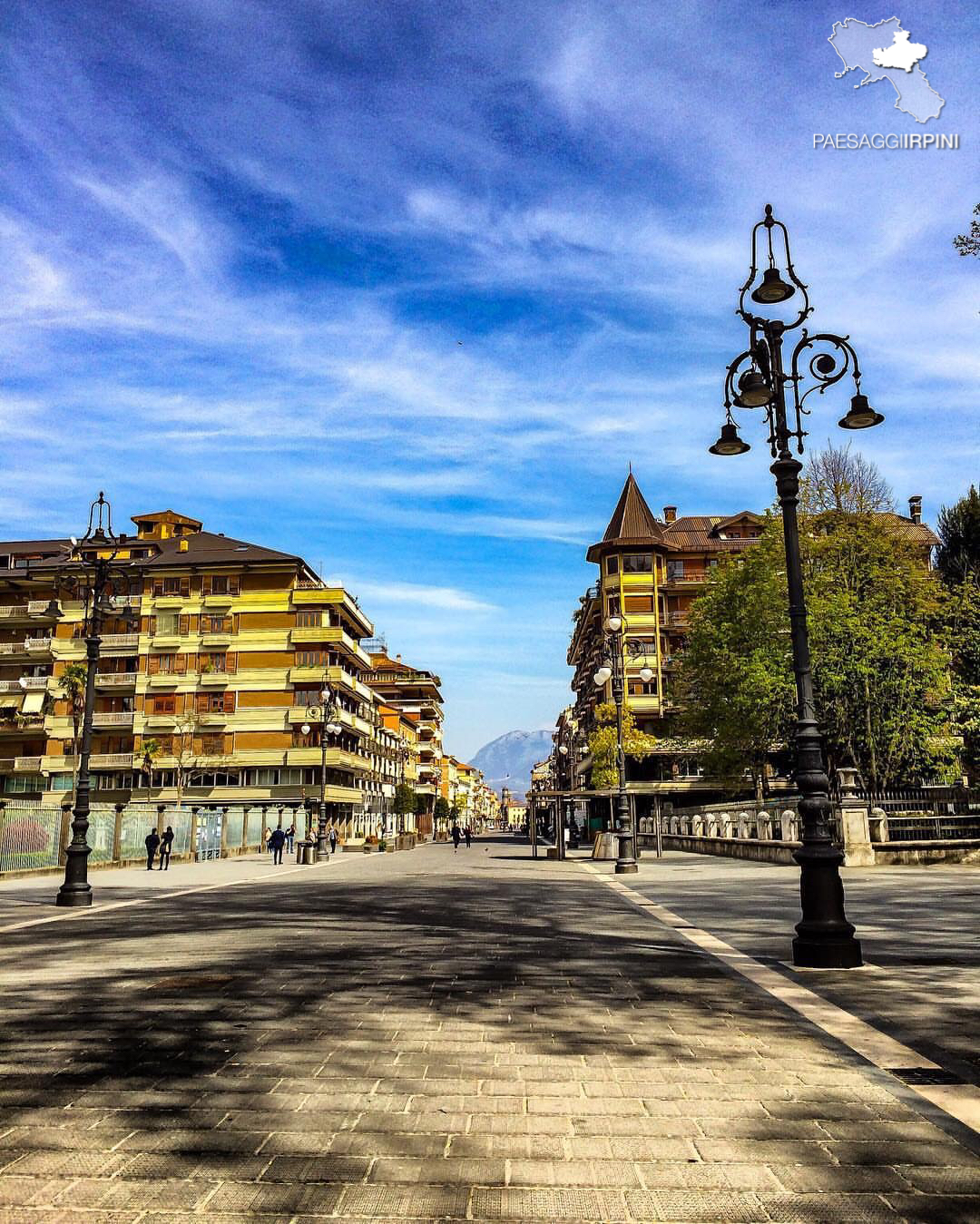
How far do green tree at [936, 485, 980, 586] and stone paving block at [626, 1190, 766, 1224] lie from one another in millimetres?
50351

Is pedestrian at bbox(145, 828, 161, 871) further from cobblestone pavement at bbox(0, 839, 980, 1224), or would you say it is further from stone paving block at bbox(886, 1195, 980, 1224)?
stone paving block at bbox(886, 1195, 980, 1224)

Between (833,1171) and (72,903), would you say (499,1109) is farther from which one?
(72,903)

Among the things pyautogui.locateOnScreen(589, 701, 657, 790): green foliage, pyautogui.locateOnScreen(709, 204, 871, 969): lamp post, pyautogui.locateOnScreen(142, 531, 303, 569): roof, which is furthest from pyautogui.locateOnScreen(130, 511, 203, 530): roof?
pyautogui.locateOnScreen(709, 204, 871, 969): lamp post

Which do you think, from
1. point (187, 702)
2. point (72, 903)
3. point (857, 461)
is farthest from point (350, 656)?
point (72, 903)

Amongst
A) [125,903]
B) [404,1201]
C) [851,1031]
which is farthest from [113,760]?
[404,1201]

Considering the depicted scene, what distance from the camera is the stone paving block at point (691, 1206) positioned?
10.5ft

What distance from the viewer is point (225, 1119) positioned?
4152 mm

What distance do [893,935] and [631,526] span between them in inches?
2473

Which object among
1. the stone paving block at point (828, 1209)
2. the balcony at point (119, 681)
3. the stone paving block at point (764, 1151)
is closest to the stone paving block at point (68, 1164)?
A: the stone paving block at point (764, 1151)

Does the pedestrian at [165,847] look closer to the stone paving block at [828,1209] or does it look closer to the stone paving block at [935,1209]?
the stone paving block at [828,1209]

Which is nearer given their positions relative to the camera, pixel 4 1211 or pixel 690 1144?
pixel 4 1211

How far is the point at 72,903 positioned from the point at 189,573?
52515 millimetres

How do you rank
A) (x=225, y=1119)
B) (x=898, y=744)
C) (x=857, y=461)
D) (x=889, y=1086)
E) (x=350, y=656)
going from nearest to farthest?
1. (x=225, y=1119)
2. (x=889, y=1086)
3. (x=898, y=744)
4. (x=857, y=461)
5. (x=350, y=656)

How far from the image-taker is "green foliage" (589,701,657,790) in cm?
5869
